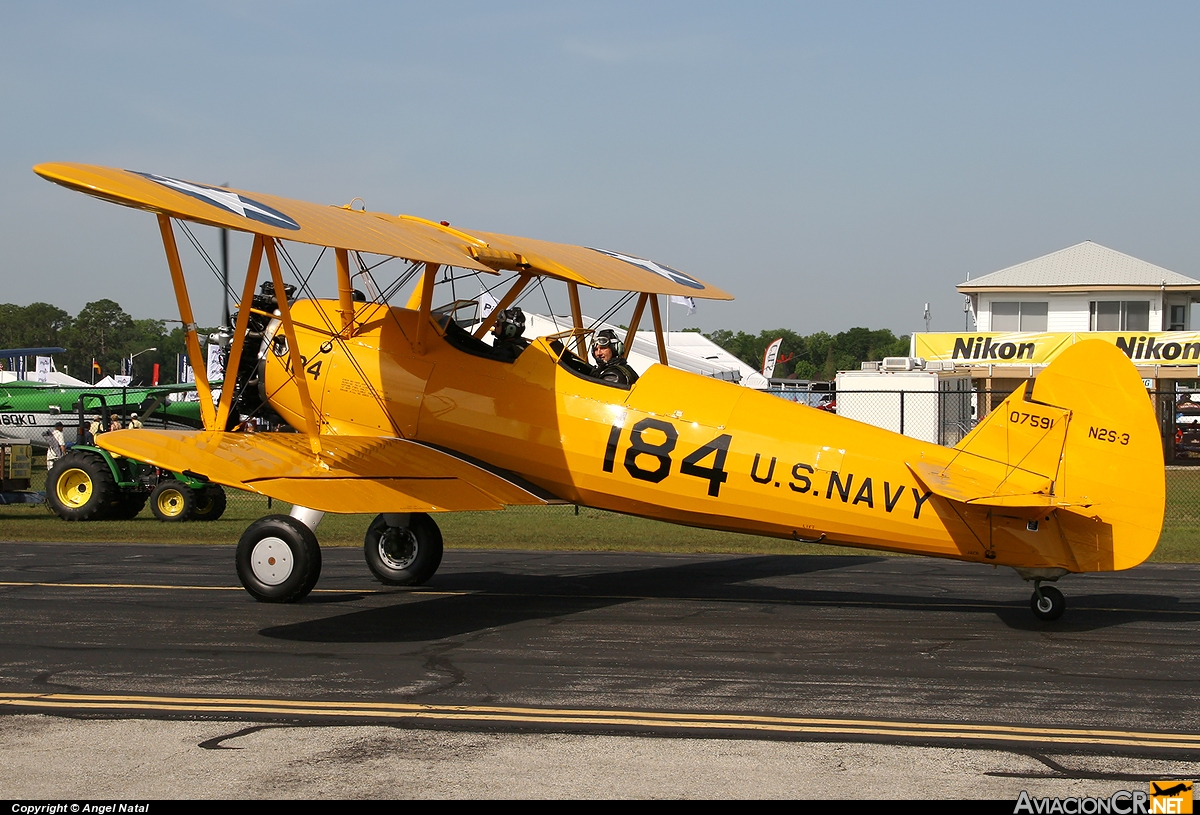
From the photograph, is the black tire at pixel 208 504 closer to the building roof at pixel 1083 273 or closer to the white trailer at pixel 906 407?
the white trailer at pixel 906 407

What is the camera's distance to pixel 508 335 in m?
10.8

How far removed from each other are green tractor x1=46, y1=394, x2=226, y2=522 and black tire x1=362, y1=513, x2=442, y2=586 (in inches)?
331

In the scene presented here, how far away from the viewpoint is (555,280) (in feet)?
38.5

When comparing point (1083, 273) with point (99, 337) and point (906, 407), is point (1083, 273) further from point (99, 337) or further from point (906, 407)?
point (99, 337)

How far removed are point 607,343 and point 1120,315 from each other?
42.1 m

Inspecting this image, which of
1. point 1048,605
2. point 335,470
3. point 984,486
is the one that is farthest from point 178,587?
point 1048,605

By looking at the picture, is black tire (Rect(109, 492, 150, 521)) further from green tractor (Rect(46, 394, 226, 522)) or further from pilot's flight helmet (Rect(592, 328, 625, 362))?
pilot's flight helmet (Rect(592, 328, 625, 362))

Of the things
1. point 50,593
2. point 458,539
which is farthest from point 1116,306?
point 50,593

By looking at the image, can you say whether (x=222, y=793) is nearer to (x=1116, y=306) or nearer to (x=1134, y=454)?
(x=1134, y=454)

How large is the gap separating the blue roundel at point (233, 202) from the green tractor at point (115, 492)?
10.3 meters

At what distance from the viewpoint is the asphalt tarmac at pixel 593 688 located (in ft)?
17.7

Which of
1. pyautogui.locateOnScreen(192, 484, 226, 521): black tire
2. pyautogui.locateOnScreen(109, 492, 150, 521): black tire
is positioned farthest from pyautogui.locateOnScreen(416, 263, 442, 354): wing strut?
pyautogui.locateOnScreen(109, 492, 150, 521): black tire

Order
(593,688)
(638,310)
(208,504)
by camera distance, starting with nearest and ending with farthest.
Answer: (593,688)
(638,310)
(208,504)

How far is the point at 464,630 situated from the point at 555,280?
4.03 metres
